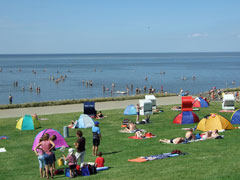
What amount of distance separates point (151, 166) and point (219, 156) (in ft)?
10.7

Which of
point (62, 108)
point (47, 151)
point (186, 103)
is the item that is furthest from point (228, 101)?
point (47, 151)

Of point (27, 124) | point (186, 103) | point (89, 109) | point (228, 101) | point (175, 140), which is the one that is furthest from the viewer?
point (228, 101)

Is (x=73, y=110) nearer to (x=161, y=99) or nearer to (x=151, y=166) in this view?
(x=161, y=99)

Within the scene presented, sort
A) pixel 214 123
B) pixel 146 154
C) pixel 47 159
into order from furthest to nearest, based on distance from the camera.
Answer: pixel 214 123 → pixel 146 154 → pixel 47 159

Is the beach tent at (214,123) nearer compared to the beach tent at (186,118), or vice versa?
the beach tent at (214,123)

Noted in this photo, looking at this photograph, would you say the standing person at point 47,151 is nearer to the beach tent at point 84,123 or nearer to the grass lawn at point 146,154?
the grass lawn at point 146,154

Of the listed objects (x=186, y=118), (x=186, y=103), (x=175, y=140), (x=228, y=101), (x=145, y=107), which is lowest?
(x=175, y=140)

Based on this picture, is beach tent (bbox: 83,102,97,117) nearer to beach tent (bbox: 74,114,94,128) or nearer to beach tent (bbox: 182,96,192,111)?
beach tent (bbox: 74,114,94,128)

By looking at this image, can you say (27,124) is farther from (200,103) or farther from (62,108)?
(200,103)

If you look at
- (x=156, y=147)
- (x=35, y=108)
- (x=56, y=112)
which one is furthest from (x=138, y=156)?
(x=35, y=108)

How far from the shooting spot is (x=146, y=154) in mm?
17875

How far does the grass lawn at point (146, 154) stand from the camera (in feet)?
45.1

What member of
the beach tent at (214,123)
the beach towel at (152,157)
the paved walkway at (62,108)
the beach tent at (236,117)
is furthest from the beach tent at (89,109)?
the beach towel at (152,157)

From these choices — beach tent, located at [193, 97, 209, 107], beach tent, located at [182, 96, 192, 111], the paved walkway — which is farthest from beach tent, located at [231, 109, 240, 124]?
the paved walkway
